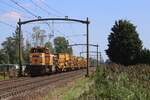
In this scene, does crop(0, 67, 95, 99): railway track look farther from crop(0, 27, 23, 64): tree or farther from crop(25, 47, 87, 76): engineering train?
crop(0, 27, 23, 64): tree

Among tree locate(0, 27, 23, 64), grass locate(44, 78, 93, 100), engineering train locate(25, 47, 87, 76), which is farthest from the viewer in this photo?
tree locate(0, 27, 23, 64)

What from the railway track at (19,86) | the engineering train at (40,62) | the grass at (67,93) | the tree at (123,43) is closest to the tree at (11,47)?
the tree at (123,43)

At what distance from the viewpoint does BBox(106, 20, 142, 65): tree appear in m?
99.9

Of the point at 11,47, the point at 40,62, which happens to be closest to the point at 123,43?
the point at 40,62

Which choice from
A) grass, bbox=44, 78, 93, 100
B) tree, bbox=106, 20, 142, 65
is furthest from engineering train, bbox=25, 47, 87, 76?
grass, bbox=44, 78, 93, 100

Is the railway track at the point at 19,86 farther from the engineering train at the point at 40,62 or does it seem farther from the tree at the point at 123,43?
the tree at the point at 123,43

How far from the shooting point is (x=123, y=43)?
10350 cm

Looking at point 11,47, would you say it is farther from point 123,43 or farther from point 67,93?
point 67,93

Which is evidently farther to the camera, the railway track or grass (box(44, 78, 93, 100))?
the railway track

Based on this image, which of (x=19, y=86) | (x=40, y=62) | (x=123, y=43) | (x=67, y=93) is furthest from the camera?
(x=123, y=43)

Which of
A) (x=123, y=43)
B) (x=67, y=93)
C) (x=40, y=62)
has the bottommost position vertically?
(x=67, y=93)

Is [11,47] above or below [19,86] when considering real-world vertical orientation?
above

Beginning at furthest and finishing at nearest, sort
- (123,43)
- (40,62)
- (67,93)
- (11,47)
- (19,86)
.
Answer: (11,47)
(123,43)
(40,62)
(19,86)
(67,93)

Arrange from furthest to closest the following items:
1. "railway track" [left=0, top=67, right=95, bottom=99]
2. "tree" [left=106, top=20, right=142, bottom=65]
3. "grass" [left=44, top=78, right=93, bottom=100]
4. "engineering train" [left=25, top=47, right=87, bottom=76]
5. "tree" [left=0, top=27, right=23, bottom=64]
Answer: "tree" [left=0, top=27, right=23, bottom=64] < "tree" [left=106, top=20, right=142, bottom=65] < "engineering train" [left=25, top=47, right=87, bottom=76] < "railway track" [left=0, top=67, right=95, bottom=99] < "grass" [left=44, top=78, right=93, bottom=100]
